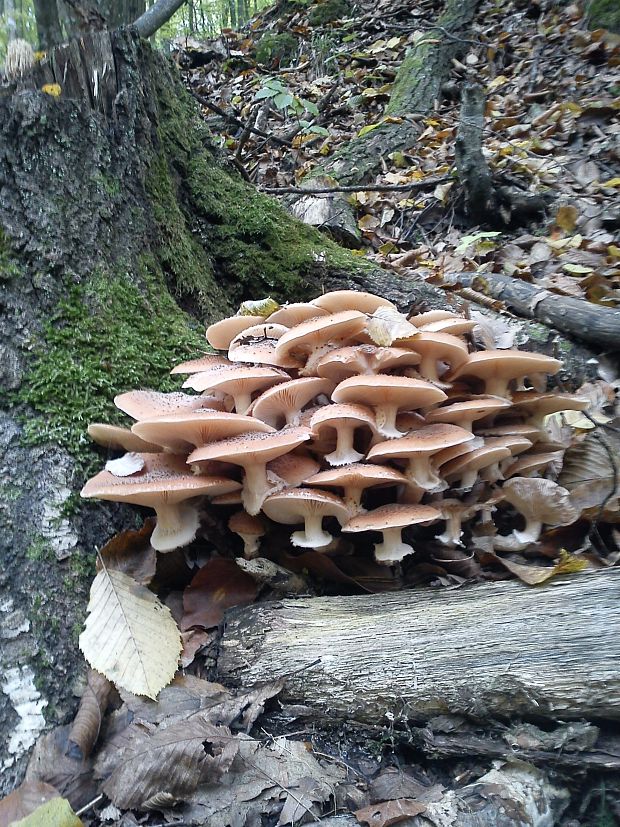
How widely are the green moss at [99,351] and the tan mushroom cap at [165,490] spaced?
37 centimetres

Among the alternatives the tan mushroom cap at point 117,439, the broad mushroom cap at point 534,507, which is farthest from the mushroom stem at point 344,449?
the tan mushroom cap at point 117,439

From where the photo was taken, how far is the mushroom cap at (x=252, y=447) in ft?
6.70

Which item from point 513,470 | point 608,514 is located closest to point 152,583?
point 513,470

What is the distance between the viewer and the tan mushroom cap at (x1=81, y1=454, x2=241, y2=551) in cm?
207

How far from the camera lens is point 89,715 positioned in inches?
74.7

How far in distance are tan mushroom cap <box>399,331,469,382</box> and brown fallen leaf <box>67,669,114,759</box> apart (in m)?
1.66

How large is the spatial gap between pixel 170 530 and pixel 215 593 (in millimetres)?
310

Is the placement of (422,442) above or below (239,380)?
below

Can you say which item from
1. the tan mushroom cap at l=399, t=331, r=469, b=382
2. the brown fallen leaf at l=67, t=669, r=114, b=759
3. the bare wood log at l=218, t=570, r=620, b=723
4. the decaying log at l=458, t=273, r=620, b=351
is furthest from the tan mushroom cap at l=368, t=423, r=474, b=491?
the decaying log at l=458, t=273, r=620, b=351

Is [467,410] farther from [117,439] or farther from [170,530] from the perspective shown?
[117,439]

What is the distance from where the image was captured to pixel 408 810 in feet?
5.25

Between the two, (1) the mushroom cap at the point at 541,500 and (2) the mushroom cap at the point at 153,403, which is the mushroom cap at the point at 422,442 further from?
(2) the mushroom cap at the point at 153,403

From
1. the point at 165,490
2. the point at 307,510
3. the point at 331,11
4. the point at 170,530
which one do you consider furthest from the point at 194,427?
the point at 331,11

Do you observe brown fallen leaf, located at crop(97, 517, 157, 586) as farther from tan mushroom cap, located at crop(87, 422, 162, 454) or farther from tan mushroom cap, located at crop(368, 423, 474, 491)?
tan mushroom cap, located at crop(368, 423, 474, 491)
